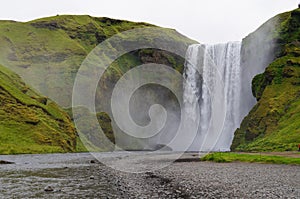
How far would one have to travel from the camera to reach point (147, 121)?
144 m

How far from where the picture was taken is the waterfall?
314 ft

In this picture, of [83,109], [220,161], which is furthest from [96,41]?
[220,161]

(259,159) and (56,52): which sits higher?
(56,52)

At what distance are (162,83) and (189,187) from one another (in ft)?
415

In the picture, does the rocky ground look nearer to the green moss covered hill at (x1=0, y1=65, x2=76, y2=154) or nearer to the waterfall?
the green moss covered hill at (x1=0, y1=65, x2=76, y2=154)

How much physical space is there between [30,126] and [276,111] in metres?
55.4

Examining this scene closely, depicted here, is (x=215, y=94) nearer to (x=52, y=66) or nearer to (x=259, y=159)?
(x=259, y=159)

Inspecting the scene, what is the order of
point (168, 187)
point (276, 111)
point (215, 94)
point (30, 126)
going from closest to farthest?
point (168, 187) → point (276, 111) → point (30, 126) → point (215, 94)

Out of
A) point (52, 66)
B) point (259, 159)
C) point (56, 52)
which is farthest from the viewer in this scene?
point (56, 52)

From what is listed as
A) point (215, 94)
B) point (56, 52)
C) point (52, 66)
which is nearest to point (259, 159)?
point (215, 94)

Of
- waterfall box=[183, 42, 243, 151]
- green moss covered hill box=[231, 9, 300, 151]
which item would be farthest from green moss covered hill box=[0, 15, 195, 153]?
green moss covered hill box=[231, 9, 300, 151]

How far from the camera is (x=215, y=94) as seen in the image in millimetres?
103812

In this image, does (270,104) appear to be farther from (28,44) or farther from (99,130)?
(28,44)

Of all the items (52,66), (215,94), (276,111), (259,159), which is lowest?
(259,159)
